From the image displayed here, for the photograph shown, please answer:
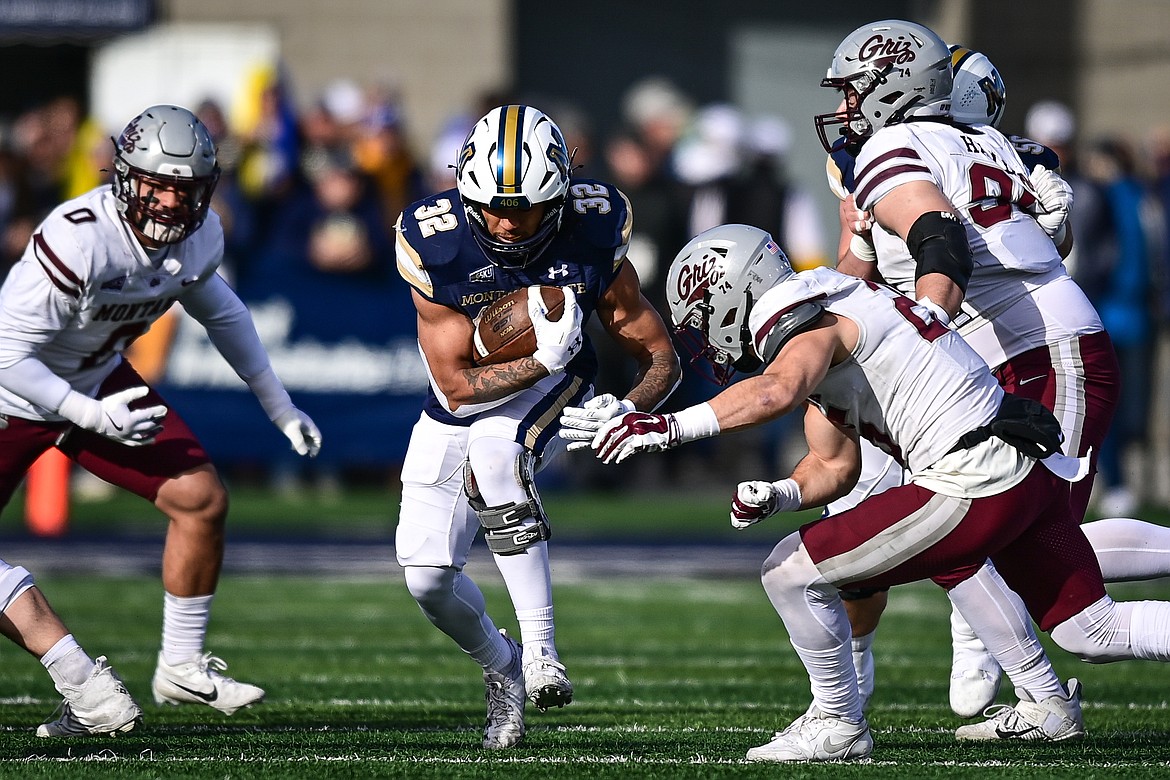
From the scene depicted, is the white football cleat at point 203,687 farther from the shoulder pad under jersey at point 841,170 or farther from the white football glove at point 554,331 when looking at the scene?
the shoulder pad under jersey at point 841,170

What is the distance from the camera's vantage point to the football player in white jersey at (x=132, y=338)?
529 centimetres

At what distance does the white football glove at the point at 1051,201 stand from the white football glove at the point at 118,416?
2.69 metres

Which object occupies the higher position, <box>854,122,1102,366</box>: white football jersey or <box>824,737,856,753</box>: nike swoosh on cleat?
<box>854,122,1102,366</box>: white football jersey

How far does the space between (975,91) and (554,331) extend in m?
1.70

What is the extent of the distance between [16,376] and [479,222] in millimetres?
1487

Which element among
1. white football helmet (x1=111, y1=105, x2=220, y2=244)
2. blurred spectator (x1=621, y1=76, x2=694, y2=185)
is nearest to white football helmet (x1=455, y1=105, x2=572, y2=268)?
white football helmet (x1=111, y1=105, x2=220, y2=244)

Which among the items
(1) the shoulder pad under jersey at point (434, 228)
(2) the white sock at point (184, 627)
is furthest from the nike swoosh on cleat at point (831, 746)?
(2) the white sock at point (184, 627)

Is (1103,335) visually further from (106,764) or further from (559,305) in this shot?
(106,764)

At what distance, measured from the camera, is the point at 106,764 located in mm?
4504

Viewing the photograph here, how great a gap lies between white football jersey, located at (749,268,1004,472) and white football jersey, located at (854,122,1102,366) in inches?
23.5

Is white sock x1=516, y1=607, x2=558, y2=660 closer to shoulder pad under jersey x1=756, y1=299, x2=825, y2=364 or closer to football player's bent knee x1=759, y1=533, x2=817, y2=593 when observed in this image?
football player's bent knee x1=759, y1=533, x2=817, y2=593

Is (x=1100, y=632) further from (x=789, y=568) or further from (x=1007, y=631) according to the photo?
(x=789, y=568)

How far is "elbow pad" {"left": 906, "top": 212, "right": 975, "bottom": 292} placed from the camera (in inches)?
189

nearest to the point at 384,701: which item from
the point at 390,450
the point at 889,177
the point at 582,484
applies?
the point at 889,177
